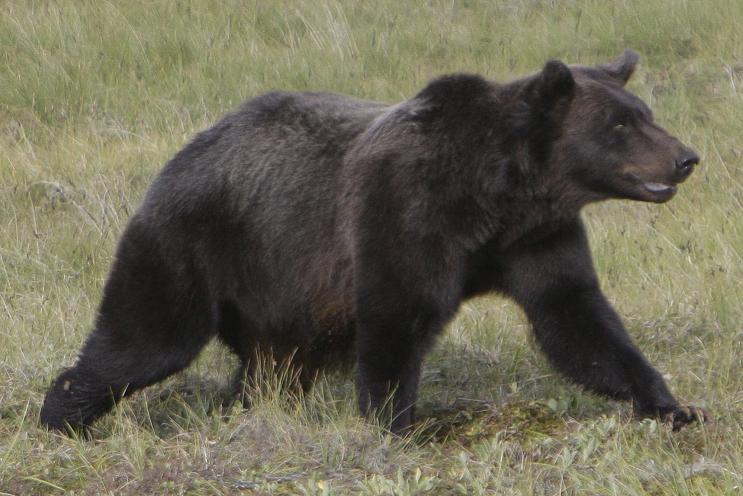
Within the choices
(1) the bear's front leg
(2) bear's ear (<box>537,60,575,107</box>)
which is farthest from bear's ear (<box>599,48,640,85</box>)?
(1) the bear's front leg

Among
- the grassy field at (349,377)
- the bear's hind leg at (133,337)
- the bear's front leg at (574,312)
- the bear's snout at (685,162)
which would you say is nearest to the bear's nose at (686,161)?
the bear's snout at (685,162)

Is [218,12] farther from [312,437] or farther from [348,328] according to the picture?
Result: [312,437]

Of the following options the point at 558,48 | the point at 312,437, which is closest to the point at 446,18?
the point at 558,48

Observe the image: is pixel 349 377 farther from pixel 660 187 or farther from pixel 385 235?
pixel 660 187

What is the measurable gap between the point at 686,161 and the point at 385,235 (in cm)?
116

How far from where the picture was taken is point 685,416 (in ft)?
14.9

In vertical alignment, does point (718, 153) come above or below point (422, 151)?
below

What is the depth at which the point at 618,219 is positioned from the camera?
7871 mm

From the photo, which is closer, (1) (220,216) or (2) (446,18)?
(1) (220,216)

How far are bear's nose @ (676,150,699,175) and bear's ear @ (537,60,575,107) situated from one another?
0.50m

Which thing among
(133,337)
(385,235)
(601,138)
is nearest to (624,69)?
(601,138)

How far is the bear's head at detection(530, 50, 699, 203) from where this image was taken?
476 cm

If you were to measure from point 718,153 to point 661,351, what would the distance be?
303 cm

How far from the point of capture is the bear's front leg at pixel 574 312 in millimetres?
4879
